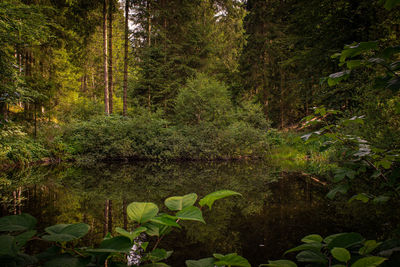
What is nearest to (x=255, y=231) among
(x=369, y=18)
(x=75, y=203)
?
(x=75, y=203)

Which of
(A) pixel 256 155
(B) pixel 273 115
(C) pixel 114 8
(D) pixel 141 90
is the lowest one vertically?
(A) pixel 256 155

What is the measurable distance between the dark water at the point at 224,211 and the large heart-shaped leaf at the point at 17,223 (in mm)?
1758

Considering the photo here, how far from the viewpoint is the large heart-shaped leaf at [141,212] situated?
606 mm

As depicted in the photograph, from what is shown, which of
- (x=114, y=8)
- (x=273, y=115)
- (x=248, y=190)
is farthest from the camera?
(x=273, y=115)

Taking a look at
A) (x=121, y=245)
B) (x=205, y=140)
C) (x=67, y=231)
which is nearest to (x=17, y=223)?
(x=67, y=231)

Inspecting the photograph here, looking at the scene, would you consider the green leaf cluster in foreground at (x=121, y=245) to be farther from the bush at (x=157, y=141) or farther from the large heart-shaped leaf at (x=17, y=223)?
the bush at (x=157, y=141)

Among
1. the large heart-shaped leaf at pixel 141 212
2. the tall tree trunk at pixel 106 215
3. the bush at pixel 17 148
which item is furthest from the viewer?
the bush at pixel 17 148

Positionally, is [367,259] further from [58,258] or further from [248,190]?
[248,190]

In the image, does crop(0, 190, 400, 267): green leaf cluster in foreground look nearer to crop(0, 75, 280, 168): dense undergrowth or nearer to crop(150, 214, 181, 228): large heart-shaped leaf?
crop(150, 214, 181, 228): large heart-shaped leaf

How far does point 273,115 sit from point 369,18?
1005cm

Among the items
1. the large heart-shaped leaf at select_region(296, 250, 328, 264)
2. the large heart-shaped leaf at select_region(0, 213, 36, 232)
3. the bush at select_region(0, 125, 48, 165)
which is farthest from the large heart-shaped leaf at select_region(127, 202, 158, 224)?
the bush at select_region(0, 125, 48, 165)

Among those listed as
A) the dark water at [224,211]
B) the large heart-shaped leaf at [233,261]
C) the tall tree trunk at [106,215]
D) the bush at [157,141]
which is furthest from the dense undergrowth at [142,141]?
the large heart-shaped leaf at [233,261]

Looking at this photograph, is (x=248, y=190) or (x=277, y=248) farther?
(x=248, y=190)

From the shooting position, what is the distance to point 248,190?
4.66 m
